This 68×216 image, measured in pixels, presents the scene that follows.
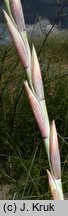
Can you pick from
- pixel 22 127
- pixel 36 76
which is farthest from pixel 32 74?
pixel 22 127

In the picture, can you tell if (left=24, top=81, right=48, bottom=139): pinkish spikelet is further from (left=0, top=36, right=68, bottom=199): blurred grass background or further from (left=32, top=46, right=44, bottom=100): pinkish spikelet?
(left=0, top=36, right=68, bottom=199): blurred grass background

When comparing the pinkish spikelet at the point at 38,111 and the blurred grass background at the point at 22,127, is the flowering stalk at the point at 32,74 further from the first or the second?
the blurred grass background at the point at 22,127

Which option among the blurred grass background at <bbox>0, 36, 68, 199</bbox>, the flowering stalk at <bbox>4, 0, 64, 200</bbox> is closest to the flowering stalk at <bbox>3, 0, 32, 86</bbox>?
the flowering stalk at <bbox>4, 0, 64, 200</bbox>

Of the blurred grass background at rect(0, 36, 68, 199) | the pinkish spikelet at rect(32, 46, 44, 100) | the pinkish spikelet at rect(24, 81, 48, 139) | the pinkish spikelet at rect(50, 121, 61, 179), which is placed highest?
the pinkish spikelet at rect(32, 46, 44, 100)

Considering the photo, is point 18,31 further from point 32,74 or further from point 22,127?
point 22,127

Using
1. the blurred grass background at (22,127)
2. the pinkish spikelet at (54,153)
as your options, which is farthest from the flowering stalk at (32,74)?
the blurred grass background at (22,127)

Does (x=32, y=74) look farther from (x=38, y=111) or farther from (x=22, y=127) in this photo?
(x=22, y=127)

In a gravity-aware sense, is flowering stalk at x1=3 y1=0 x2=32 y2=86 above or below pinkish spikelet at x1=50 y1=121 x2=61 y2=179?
above

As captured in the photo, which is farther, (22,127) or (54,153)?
(22,127)

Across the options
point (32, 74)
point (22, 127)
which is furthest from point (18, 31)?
point (22, 127)

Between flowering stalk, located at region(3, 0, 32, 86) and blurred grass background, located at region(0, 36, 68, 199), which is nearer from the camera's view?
flowering stalk, located at region(3, 0, 32, 86)

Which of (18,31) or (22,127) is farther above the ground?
(18,31)

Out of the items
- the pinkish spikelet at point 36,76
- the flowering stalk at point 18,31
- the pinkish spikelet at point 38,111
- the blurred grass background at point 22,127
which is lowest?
the blurred grass background at point 22,127
